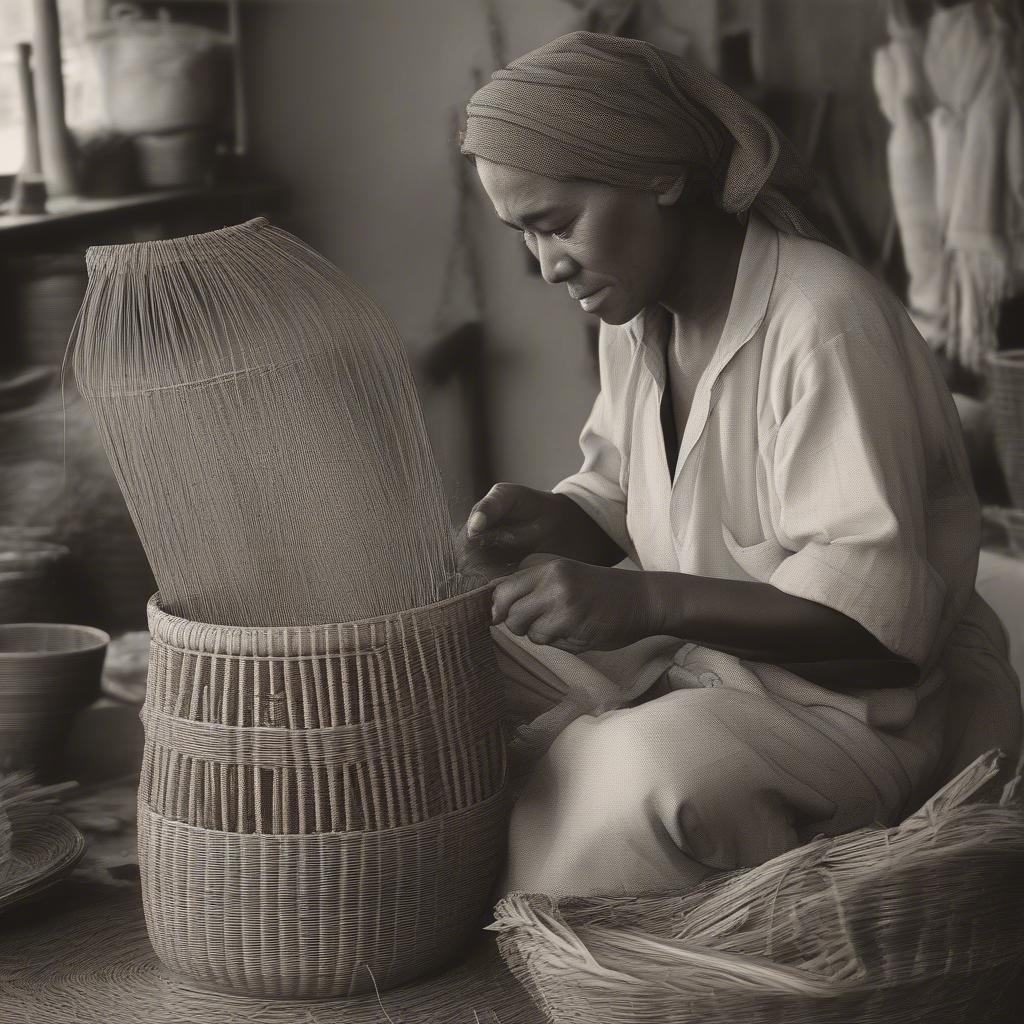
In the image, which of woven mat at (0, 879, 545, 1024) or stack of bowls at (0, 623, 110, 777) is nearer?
woven mat at (0, 879, 545, 1024)

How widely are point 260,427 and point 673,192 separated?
0.57 m

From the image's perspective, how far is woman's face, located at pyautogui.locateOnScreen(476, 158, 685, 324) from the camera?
5.46 feet

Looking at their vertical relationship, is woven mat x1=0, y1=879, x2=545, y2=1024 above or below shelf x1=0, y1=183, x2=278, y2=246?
below

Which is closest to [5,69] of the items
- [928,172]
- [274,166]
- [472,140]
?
[274,166]

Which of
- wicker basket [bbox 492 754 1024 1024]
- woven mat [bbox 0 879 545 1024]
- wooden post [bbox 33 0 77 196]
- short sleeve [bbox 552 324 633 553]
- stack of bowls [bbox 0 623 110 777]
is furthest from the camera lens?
wooden post [bbox 33 0 77 196]

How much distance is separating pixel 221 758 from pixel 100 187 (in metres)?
1.68

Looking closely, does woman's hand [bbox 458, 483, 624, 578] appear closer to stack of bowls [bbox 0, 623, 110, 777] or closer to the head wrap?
the head wrap

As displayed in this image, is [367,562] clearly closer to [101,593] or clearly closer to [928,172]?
[101,593]

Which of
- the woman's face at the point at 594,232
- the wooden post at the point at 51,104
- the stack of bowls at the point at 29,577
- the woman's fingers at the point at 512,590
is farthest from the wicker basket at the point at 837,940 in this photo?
the wooden post at the point at 51,104

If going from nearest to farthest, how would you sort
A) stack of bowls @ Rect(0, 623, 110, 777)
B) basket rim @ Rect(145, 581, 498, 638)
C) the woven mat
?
basket rim @ Rect(145, 581, 498, 638), the woven mat, stack of bowls @ Rect(0, 623, 110, 777)

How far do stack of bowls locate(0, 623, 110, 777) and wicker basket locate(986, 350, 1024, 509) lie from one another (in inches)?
74.3

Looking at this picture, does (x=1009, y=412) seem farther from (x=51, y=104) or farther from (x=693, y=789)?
(x=51, y=104)

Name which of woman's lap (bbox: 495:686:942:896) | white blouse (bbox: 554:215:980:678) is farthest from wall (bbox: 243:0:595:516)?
woman's lap (bbox: 495:686:942:896)

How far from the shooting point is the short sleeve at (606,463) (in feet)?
6.73
